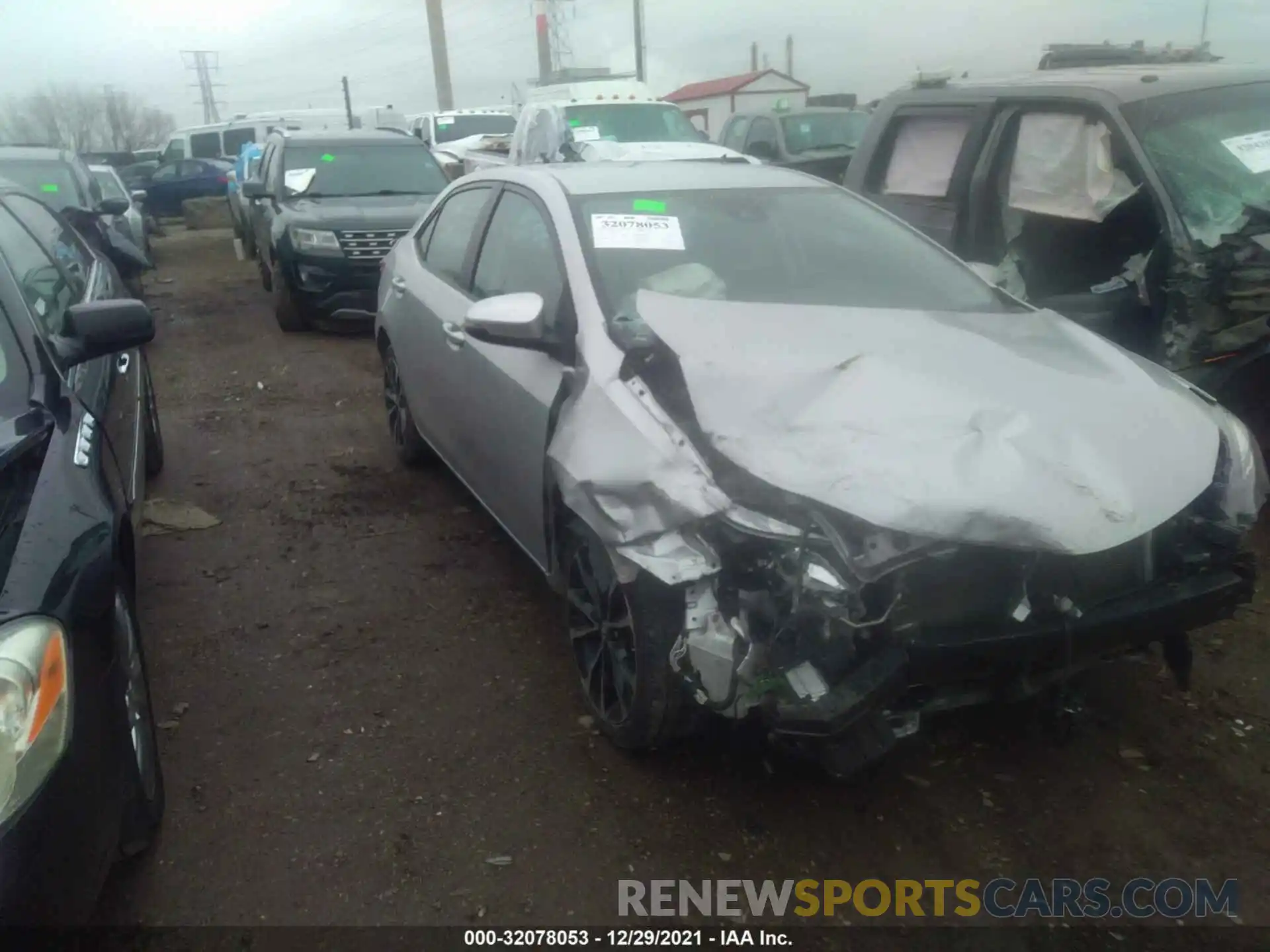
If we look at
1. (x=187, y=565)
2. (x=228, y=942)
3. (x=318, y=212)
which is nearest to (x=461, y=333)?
(x=187, y=565)

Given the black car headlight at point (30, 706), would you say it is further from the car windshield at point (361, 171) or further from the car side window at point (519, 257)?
the car windshield at point (361, 171)

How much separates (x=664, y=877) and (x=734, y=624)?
2.29ft

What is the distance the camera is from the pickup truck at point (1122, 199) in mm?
4270

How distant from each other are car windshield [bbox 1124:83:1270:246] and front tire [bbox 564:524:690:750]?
2905 mm

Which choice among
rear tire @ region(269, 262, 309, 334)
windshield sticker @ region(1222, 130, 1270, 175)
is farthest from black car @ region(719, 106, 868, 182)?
windshield sticker @ region(1222, 130, 1270, 175)

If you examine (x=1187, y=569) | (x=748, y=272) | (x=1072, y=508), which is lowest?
(x=1187, y=569)

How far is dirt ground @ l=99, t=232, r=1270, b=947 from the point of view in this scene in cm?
273

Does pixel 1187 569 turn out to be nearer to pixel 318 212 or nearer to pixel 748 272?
pixel 748 272

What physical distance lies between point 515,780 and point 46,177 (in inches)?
366

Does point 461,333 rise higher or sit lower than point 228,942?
higher

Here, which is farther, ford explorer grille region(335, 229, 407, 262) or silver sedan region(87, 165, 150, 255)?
silver sedan region(87, 165, 150, 255)

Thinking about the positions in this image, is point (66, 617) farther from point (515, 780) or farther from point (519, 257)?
point (519, 257)

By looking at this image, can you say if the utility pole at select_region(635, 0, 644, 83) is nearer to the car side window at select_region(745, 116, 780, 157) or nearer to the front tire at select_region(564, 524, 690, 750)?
the car side window at select_region(745, 116, 780, 157)

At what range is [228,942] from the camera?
254 centimetres
